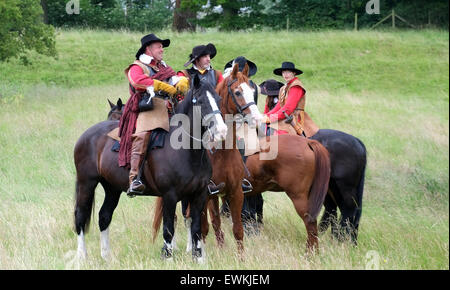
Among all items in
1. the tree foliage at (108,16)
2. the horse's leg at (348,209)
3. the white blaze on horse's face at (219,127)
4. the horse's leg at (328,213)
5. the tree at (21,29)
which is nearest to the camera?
the white blaze on horse's face at (219,127)

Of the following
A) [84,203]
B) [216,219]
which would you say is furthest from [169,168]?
[84,203]

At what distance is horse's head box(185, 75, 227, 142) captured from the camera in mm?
6309

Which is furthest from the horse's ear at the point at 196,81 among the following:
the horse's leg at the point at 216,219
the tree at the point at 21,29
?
the tree at the point at 21,29

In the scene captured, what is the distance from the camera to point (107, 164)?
7.56 m

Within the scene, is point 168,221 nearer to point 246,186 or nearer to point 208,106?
point 246,186

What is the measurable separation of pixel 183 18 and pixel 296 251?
95.7ft

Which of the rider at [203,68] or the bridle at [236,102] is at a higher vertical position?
the rider at [203,68]

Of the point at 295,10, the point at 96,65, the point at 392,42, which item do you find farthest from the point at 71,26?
the point at 392,42

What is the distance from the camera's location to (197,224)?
704 cm

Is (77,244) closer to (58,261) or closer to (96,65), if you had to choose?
(58,261)

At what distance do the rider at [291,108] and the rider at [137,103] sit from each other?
1856 mm

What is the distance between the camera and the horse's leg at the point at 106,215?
25.7 feet

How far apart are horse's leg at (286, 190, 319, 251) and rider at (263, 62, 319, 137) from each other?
1.10 m

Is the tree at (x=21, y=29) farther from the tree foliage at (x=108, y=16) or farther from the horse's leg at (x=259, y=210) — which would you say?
the tree foliage at (x=108, y=16)
